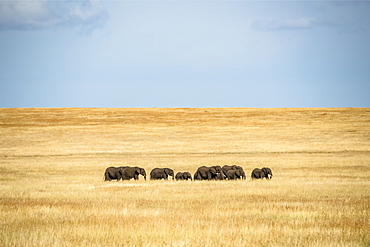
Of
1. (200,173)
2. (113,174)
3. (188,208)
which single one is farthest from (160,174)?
(188,208)

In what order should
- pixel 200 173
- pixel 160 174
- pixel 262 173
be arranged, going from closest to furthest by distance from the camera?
pixel 262 173
pixel 200 173
pixel 160 174

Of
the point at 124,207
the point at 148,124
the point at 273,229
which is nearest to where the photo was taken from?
the point at 273,229

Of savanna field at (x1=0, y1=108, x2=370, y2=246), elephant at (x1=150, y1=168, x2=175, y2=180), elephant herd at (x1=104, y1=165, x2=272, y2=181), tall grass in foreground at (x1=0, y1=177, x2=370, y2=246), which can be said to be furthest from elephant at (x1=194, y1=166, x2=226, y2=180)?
tall grass in foreground at (x1=0, y1=177, x2=370, y2=246)

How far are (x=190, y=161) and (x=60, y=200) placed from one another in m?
22.3

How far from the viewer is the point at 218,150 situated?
166 ft

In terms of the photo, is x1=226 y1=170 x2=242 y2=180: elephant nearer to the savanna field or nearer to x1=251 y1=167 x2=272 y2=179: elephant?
x1=251 y1=167 x2=272 y2=179: elephant

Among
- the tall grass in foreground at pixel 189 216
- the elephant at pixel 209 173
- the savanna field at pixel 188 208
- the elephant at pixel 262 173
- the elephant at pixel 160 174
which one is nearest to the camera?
the tall grass in foreground at pixel 189 216

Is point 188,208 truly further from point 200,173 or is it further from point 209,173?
point 200,173

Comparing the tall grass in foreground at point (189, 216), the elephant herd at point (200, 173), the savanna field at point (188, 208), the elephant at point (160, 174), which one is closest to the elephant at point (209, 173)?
the elephant herd at point (200, 173)

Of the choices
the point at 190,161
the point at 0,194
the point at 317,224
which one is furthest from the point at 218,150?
the point at 317,224

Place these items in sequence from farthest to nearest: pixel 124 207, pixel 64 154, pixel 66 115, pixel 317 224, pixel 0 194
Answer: pixel 66 115
pixel 64 154
pixel 0 194
pixel 124 207
pixel 317 224

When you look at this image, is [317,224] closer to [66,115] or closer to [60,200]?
[60,200]

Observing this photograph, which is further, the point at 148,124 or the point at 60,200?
the point at 148,124

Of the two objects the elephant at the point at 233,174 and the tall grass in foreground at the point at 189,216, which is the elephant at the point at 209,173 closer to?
the elephant at the point at 233,174
